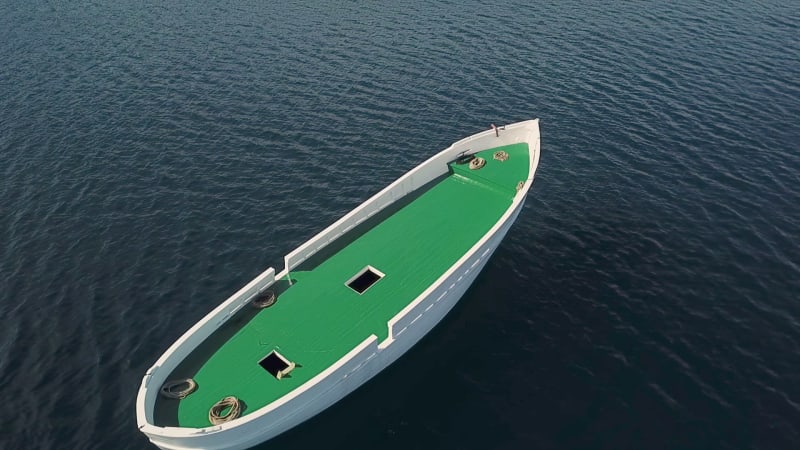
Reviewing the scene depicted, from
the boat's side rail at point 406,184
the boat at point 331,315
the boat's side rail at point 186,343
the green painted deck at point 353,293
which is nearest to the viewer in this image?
the boat's side rail at point 186,343

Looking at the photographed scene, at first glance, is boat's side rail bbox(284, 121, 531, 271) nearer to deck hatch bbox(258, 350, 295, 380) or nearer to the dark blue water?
the dark blue water

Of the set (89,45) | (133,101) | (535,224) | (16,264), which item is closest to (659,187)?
(535,224)

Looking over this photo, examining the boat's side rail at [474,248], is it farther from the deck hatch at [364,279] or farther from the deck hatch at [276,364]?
the deck hatch at [276,364]

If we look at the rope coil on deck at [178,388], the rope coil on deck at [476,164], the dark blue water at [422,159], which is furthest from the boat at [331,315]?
the dark blue water at [422,159]

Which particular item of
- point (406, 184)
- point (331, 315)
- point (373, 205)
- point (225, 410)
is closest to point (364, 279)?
point (331, 315)

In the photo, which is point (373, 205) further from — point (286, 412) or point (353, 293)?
point (286, 412)

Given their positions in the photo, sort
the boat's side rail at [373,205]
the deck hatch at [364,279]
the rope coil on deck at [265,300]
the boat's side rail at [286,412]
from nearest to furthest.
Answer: the boat's side rail at [286,412]
the rope coil on deck at [265,300]
the deck hatch at [364,279]
the boat's side rail at [373,205]
